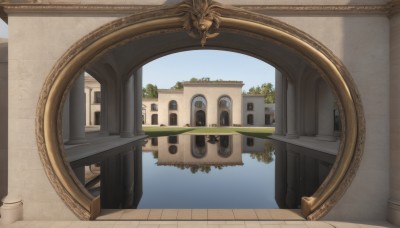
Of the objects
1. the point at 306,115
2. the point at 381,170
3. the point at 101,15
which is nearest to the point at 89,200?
the point at 101,15

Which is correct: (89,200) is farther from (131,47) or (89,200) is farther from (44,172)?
(131,47)

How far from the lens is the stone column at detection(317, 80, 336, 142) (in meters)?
20.0

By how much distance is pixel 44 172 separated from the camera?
5355mm

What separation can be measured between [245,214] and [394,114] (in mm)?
4229

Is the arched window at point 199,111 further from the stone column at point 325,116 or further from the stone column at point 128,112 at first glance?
the stone column at point 325,116

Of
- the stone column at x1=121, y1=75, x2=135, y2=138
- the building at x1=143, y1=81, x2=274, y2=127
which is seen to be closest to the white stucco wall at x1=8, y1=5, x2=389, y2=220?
the stone column at x1=121, y1=75, x2=135, y2=138

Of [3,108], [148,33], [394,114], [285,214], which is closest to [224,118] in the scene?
[285,214]

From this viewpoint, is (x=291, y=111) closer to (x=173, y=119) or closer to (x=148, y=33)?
(x=148, y=33)

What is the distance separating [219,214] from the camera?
230 inches

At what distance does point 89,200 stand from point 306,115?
2300cm

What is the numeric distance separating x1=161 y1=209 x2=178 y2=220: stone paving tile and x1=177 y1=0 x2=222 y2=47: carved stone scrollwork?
171 inches

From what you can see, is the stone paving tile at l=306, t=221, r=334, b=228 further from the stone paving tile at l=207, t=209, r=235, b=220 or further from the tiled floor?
the stone paving tile at l=207, t=209, r=235, b=220

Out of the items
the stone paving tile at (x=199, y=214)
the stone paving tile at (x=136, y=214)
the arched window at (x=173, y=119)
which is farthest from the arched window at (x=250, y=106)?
the stone paving tile at (x=136, y=214)

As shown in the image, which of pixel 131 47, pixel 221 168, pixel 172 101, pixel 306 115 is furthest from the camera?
pixel 172 101
